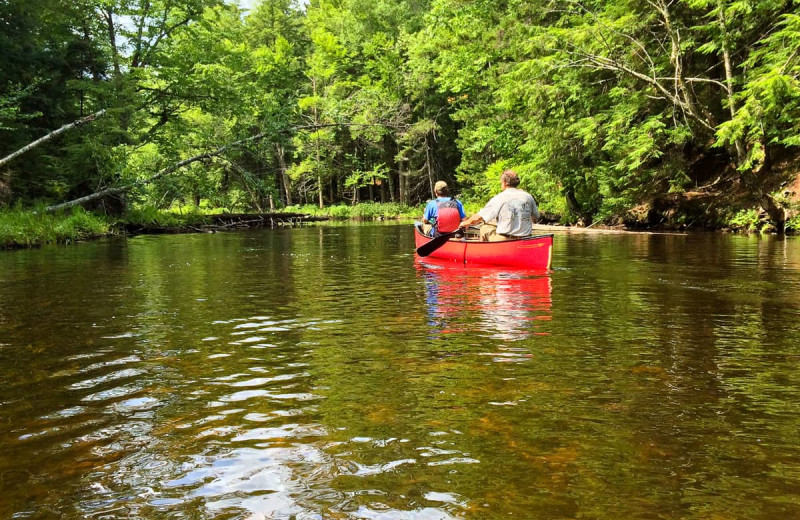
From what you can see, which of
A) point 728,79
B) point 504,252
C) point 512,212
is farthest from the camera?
point 728,79

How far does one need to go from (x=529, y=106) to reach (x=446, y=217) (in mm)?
11876

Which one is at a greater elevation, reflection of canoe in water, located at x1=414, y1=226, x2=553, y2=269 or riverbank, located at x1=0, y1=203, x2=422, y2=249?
riverbank, located at x1=0, y1=203, x2=422, y2=249

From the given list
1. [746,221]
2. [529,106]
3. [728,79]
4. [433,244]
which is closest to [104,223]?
[433,244]

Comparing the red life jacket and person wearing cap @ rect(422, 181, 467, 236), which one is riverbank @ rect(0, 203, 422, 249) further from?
the red life jacket

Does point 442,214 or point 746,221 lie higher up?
point 442,214

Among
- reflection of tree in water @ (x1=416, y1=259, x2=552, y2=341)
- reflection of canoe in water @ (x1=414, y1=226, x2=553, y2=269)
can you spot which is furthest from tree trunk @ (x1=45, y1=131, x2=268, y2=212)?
reflection of tree in water @ (x1=416, y1=259, x2=552, y2=341)

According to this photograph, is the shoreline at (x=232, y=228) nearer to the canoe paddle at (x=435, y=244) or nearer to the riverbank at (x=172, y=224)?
the riverbank at (x=172, y=224)

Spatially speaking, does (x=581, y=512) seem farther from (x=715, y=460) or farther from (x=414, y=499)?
(x=715, y=460)

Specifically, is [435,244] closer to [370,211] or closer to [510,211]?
[510,211]

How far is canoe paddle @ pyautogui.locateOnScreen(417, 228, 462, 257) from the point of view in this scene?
1234cm

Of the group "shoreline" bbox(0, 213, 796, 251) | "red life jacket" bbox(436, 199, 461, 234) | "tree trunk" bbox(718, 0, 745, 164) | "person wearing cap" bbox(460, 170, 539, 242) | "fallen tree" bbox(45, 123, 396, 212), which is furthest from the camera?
"fallen tree" bbox(45, 123, 396, 212)

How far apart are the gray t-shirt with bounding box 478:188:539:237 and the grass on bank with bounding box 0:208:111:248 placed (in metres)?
13.4

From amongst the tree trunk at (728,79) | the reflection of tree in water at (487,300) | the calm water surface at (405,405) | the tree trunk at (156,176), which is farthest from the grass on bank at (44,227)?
the tree trunk at (728,79)

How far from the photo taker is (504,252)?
1102 cm
